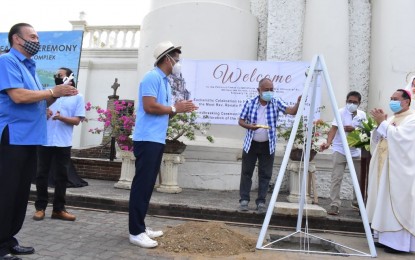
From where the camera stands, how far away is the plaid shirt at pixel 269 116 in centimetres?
501

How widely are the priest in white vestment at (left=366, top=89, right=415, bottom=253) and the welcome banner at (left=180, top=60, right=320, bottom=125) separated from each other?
3187 mm

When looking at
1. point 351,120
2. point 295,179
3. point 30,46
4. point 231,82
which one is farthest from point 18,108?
point 231,82

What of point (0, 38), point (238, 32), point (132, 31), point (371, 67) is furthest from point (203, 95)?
point (0, 38)

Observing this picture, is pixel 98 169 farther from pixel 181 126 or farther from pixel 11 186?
pixel 11 186

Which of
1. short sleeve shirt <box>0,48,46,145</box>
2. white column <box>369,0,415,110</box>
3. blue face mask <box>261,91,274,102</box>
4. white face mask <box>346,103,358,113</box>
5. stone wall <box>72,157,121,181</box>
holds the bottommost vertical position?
stone wall <box>72,157,121,181</box>

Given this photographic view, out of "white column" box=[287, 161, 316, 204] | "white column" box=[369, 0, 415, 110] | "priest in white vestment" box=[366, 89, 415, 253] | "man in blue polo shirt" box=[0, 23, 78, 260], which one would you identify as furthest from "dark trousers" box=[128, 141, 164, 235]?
"white column" box=[369, 0, 415, 110]

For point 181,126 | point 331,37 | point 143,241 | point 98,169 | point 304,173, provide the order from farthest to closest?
point 98,169, point 331,37, point 181,126, point 304,173, point 143,241

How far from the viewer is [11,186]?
9.48 ft

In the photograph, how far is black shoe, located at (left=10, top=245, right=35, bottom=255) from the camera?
3072 millimetres

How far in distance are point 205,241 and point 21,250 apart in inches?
63.6

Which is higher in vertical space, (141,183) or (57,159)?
(57,159)

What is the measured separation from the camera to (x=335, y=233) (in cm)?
477

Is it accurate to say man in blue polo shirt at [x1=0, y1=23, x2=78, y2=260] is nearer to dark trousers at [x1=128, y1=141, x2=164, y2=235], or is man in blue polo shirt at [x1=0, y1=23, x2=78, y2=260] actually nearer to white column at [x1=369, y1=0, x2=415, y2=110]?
dark trousers at [x1=128, y1=141, x2=164, y2=235]

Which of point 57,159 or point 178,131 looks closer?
point 57,159
